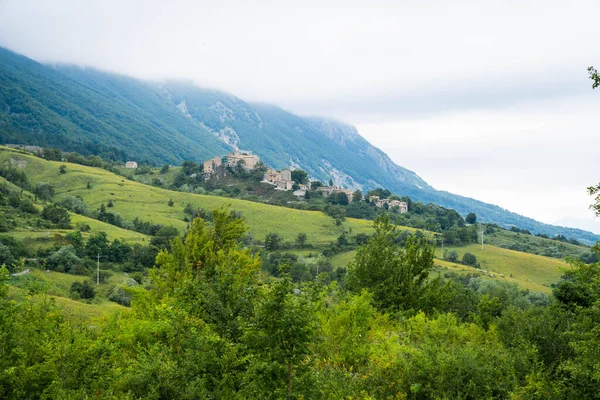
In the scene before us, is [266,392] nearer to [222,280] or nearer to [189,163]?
[222,280]

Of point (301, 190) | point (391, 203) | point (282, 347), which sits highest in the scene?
point (282, 347)

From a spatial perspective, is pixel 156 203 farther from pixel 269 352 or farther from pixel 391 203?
pixel 269 352

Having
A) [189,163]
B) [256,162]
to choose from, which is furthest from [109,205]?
[256,162]

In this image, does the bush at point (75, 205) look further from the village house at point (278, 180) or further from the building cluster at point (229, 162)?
the village house at point (278, 180)

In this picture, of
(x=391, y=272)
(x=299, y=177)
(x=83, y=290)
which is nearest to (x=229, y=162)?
(x=299, y=177)

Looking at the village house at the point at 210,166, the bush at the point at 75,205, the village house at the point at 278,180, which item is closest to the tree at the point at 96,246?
the bush at the point at 75,205

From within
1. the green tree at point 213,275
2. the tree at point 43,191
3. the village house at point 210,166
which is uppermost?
the green tree at point 213,275

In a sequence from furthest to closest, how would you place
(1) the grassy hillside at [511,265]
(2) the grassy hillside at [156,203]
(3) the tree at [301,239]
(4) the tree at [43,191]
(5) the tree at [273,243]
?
(2) the grassy hillside at [156,203] < (4) the tree at [43,191] < (3) the tree at [301,239] < (5) the tree at [273,243] < (1) the grassy hillside at [511,265]

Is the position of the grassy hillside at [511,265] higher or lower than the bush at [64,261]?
higher

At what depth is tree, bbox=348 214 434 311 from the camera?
26562mm

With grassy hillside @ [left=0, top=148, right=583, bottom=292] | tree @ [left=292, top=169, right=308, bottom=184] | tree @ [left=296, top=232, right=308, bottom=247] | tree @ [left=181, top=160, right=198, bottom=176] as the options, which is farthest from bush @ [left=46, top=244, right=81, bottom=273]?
tree @ [left=292, top=169, right=308, bottom=184]

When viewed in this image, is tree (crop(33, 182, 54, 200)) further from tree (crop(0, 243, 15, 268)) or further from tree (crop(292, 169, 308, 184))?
tree (crop(292, 169, 308, 184))

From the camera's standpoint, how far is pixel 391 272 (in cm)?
2738

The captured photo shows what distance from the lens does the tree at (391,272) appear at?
2656cm
